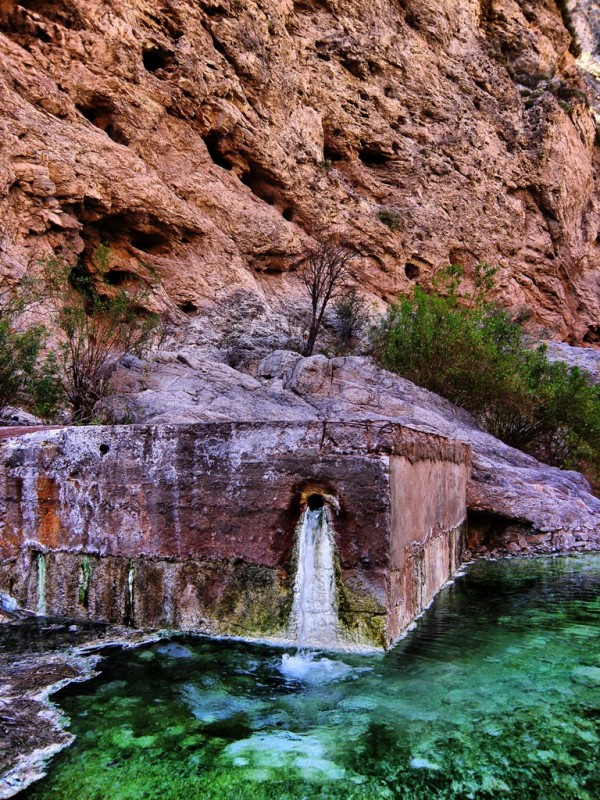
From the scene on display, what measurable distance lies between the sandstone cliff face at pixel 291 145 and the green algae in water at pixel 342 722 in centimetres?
927

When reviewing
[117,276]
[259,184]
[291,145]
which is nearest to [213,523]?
[117,276]

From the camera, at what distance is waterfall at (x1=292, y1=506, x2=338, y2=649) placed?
301cm

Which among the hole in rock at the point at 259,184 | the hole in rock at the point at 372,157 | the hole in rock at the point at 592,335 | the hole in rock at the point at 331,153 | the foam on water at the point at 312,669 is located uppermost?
the hole in rock at the point at 372,157

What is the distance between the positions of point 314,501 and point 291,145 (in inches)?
611

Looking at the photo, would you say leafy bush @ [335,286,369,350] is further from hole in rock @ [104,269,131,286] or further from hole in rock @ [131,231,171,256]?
hole in rock @ [104,269,131,286]

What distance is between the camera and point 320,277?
50.0 ft

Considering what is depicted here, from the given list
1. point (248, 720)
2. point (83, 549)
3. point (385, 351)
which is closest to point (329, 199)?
point (385, 351)

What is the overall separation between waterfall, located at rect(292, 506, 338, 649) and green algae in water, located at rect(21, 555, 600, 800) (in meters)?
0.15

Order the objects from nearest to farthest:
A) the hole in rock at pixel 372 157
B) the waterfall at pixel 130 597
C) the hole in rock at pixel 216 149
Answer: the waterfall at pixel 130 597 < the hole in rock at pixel 216 149 < the hole in rock at pixel 372 157

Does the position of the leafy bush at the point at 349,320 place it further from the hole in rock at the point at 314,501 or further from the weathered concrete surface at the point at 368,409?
the hole in rock at the point at 314,501

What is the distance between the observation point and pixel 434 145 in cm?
2003

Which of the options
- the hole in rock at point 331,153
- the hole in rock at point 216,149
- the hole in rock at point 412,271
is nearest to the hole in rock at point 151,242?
the hole in rock at point 216,149

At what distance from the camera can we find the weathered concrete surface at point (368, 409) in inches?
257

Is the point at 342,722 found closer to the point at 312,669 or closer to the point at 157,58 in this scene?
the point at 312,669
